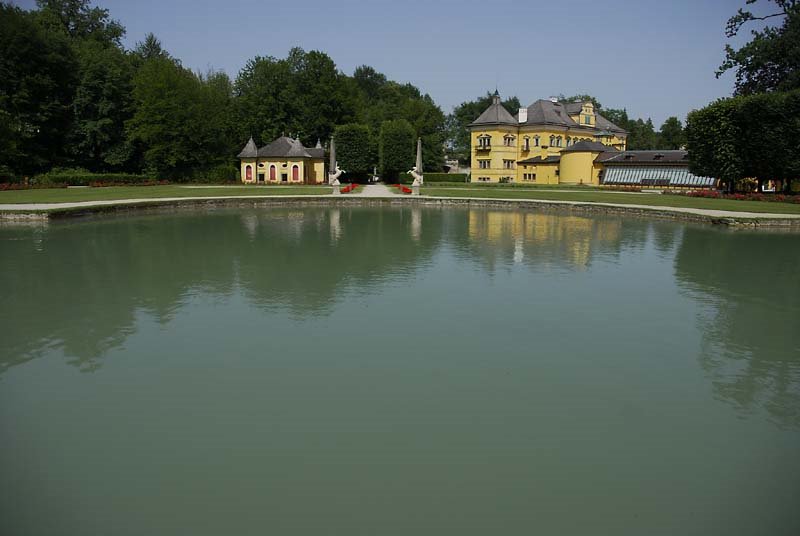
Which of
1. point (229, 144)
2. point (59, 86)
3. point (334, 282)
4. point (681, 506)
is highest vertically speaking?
point (59, 86)

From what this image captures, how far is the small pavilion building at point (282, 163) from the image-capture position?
53.1 m

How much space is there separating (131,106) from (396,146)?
23.9m

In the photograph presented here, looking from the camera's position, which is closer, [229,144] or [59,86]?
[59,86]

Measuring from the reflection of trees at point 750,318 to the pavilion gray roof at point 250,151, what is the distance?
140ft

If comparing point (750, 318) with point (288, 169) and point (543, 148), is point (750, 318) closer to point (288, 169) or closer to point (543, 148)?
point (288, 169)

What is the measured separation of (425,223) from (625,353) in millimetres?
17108

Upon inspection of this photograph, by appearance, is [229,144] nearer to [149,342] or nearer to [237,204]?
[237,204]

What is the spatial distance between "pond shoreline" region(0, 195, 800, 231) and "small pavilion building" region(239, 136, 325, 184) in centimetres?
1820

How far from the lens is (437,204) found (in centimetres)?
3412

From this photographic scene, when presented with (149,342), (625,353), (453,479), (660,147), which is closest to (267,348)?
(149,342)

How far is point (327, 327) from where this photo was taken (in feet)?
30.7

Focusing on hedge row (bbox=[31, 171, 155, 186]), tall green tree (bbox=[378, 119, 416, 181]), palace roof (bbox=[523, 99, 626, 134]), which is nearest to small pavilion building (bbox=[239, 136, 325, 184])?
tall green tree (bbox=[378, 119, 416, 181])

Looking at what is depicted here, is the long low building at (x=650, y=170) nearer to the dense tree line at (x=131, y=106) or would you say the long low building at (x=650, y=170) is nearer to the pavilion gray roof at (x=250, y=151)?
the dense tree line at (x=131, y=106)

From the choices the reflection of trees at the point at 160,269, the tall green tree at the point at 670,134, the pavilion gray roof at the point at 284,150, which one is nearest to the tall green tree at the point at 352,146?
the pavilion gray roof at the point at 284,150
